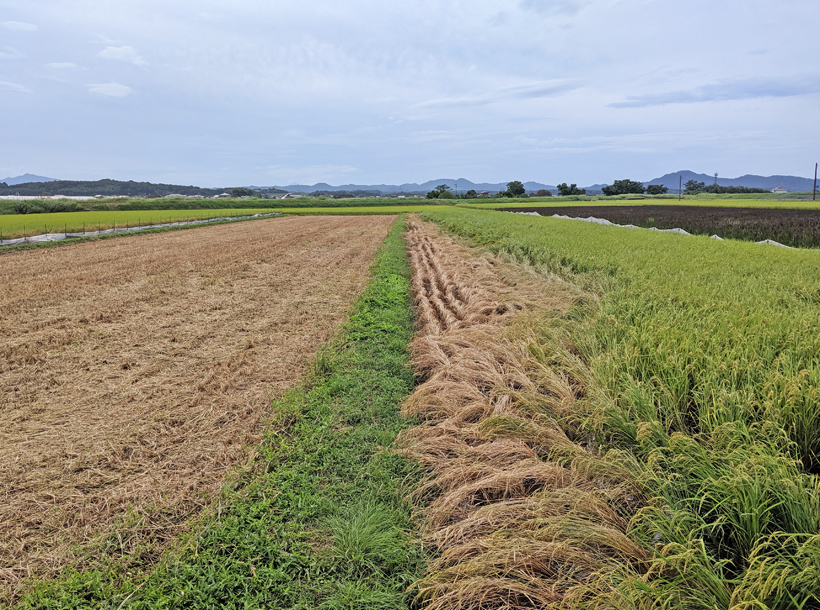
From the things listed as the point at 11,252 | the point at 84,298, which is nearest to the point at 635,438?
the point at 84,298

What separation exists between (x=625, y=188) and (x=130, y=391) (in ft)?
403

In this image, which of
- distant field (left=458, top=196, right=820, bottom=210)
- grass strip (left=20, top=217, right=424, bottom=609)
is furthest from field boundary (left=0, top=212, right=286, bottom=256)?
distant field (left=458, top=196, right=820, bottom=210)

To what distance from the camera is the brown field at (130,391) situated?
10.4 feet

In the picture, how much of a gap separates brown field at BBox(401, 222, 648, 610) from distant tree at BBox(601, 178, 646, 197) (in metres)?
114

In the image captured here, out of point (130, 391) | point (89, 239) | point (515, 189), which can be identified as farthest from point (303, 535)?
point (515, 189)

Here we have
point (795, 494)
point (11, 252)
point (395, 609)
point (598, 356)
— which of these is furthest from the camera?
point (11, 252)

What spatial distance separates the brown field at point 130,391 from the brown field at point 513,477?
1.73 metres

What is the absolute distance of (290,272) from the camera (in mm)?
13750

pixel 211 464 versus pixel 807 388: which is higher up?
pixel 807 388

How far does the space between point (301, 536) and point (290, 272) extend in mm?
11388

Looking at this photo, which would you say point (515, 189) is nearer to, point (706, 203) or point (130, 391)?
point (706, 203)

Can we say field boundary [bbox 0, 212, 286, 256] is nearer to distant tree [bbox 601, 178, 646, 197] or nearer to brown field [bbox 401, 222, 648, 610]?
brown field [bbox 401, 222, 648, 610]

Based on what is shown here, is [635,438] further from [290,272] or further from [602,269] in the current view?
[290,272]

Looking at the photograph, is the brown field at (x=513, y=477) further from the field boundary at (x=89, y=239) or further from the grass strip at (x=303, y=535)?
the field boundary at (x=89, y=239)
